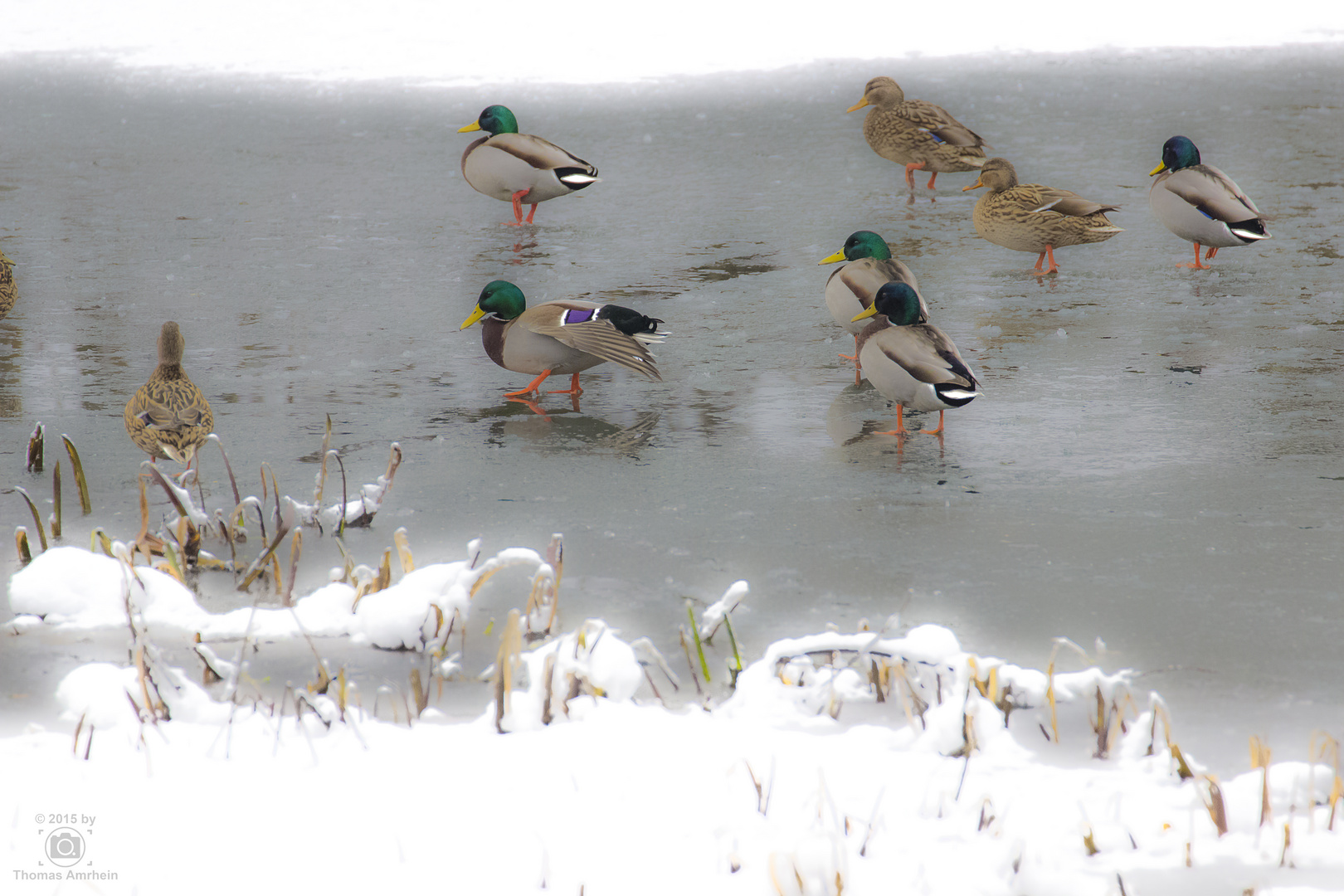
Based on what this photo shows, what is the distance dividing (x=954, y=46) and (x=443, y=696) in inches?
681

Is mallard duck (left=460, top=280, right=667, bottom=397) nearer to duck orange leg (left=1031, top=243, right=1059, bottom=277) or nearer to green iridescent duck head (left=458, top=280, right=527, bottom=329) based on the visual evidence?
green iridescent duck head (left=458, top=280, right=527, bottom=329)

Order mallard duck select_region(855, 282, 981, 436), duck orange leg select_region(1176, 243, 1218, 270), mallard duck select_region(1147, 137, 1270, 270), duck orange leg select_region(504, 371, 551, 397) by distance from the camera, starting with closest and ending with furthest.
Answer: mallard duck select_region(855, 282, 981, 436) < duck orange leg select_region(504, 371, 551, 397) < mallard duck select_region(1147, 137, 1270, 270) < duck orange leg select_region(1176, 243, 1218, 270)

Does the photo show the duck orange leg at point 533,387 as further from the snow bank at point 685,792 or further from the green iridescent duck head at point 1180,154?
the green iridescent duck head at point 1180,154

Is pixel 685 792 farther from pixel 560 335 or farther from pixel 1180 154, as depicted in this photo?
pixel 1180 154

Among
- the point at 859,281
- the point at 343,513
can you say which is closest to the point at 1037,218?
the point at 859,281

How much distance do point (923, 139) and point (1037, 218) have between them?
2.55m

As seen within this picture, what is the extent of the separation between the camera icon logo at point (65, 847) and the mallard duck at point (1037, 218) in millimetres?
6129

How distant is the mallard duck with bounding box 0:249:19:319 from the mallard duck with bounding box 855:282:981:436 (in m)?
4.06

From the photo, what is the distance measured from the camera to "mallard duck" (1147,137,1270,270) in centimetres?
741

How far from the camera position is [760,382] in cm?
583

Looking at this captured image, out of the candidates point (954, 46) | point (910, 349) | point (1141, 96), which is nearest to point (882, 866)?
point (910, 349)

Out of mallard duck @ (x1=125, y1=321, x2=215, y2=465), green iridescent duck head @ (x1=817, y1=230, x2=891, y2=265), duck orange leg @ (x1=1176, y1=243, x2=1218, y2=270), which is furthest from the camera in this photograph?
duck orange leg @ (x1=1176, y1=243, x2=1218, y2=270)

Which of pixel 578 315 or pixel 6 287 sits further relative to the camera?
pixel 6 287

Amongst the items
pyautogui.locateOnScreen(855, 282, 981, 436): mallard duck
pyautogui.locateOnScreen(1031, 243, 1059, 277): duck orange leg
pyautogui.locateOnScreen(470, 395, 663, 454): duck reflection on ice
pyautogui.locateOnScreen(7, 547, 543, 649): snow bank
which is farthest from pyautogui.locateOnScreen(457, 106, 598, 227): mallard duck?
pyautogui.locateOnScreen(7, 547, 543, 649): snow bank
